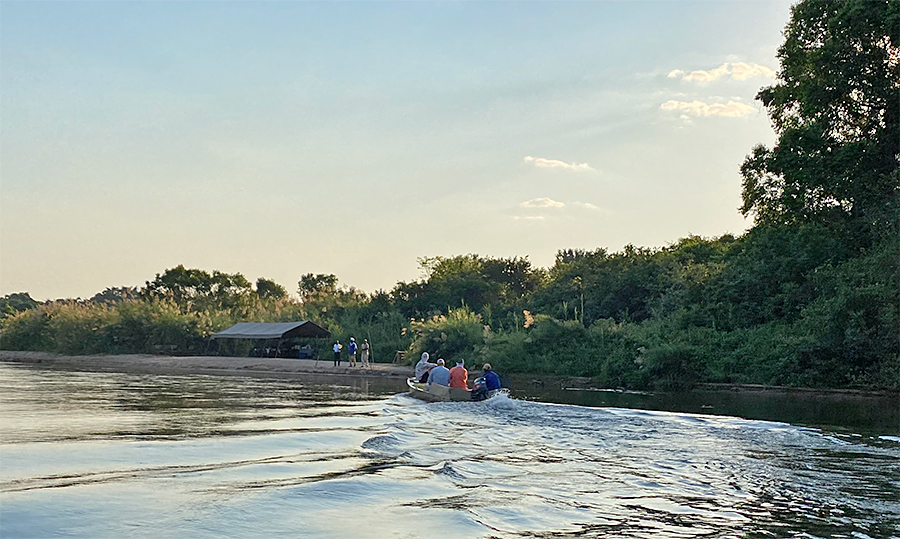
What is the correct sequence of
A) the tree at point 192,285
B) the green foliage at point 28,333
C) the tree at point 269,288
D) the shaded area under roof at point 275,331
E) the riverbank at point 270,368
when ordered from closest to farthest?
the riverbank at point 270,368, the shaded area under roof at point 275,331, the green foliage at point 28,333, the tree at point 192,285, the tree at point 269,288

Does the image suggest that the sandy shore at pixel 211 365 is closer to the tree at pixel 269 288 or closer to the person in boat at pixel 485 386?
the person in boat at pixel 485 386

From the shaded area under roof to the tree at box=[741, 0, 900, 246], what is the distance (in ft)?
79.4

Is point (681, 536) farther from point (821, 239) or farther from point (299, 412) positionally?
point (821, 239)

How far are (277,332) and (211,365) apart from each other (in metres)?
4.00

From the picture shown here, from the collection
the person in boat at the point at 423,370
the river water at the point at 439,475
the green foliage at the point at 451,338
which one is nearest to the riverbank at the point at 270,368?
the green foliage at the point at 451,338

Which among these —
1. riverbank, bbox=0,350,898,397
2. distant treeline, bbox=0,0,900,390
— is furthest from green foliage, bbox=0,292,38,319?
distant treeline, bbox=0,0,900,390

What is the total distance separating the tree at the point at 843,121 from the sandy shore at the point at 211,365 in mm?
→ 17527

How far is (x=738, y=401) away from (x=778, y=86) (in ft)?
52.9

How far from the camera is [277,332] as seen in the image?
44562mm

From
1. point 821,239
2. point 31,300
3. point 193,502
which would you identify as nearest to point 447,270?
point 821,239

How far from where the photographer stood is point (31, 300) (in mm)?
112250

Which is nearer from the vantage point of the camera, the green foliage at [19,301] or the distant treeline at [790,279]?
the distant treeline at [790,279]

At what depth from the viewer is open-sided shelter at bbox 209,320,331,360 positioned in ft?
146

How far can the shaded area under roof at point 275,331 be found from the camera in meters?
44.5
